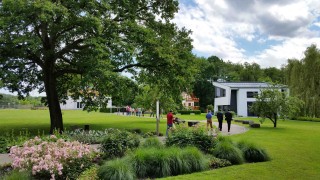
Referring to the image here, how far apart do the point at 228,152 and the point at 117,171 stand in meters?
4.49

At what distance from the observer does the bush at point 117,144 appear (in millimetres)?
11039

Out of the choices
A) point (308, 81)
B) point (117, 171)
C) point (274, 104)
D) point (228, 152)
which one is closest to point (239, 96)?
point (308, 81)

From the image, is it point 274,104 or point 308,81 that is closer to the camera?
point 274,104

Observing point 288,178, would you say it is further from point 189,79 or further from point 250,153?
point 189,79

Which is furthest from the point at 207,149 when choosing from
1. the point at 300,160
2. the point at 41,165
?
the point at 41,165

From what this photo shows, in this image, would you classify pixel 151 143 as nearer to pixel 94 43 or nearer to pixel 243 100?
pixel 94 43

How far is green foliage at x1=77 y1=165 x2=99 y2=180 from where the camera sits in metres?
8.12

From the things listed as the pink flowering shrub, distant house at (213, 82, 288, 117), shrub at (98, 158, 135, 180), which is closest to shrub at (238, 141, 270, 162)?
shrub at (98, 158, 135, 180)

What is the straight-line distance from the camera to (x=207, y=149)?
39.2 feet

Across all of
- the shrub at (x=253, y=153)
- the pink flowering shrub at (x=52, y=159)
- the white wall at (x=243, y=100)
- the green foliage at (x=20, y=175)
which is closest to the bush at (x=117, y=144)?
the pink flowering shrub at (x=52, y=159)

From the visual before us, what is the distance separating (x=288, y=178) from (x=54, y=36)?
17.0 metres

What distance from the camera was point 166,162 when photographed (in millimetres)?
9430

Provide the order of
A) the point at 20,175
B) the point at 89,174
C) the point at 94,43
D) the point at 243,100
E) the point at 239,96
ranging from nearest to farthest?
the point at 20,175 < the point at 89,174 < the point at 94,43 < the point at 243,100 < the point at 239,96

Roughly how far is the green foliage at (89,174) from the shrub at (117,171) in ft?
0.47
